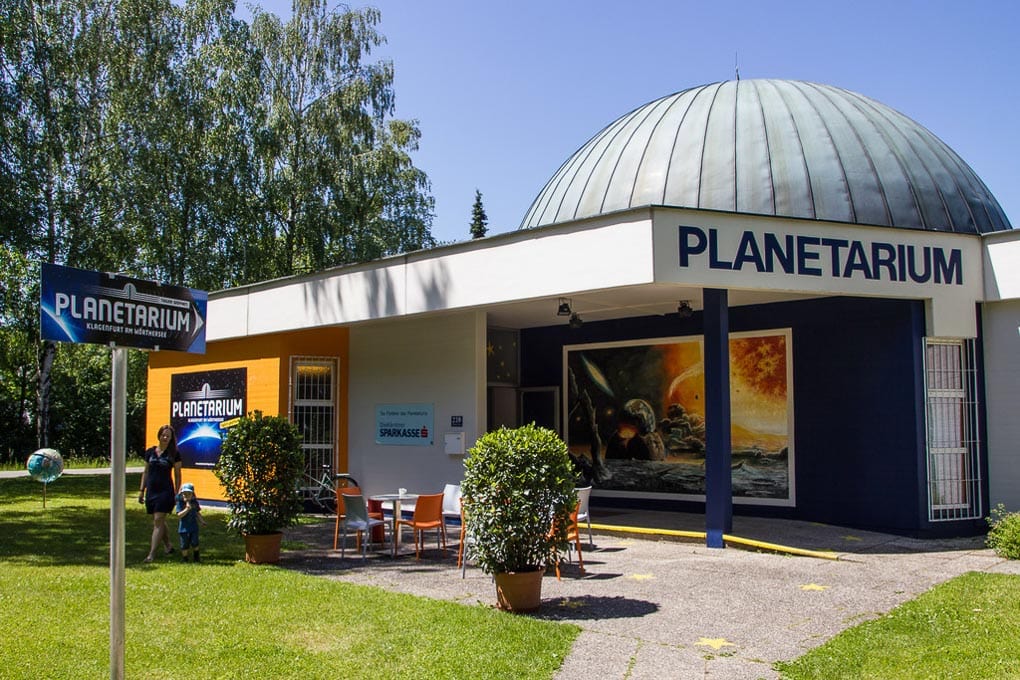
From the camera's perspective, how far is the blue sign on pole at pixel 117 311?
Result: 459 cm

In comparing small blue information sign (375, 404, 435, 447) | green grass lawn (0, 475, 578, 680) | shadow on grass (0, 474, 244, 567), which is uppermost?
small blue information sign (375, 404, 435, 447)

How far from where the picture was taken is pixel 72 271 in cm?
468

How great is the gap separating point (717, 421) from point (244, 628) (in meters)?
6.69

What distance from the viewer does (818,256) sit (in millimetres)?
11734

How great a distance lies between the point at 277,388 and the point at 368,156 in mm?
12988

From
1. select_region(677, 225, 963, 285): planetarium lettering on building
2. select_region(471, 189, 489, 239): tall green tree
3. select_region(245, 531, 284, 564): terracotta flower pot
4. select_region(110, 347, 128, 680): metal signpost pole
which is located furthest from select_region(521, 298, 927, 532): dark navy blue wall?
select_region(471, 189, 489, 239): tall green tree

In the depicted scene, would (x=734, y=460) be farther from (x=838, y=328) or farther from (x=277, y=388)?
(x=277, y=388)

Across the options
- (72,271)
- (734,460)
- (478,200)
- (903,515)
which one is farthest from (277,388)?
(478,200)

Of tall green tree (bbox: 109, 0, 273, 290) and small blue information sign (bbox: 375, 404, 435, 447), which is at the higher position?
tall green tree (bbox: 109, 0, 273, 290)

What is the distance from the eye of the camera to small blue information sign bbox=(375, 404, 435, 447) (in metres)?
15.6

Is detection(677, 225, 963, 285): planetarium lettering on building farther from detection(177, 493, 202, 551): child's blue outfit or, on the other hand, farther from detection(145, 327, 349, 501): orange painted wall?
detection(145, 327, 349, 501): orange painted wall

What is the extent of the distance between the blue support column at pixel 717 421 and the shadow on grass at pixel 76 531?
20.8 ft

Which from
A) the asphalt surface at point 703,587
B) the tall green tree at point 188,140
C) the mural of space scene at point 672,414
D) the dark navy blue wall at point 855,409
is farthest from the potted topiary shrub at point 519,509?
the tall green tree at point 188,140

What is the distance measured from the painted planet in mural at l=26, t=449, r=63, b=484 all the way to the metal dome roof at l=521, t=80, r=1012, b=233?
10.8 metres
